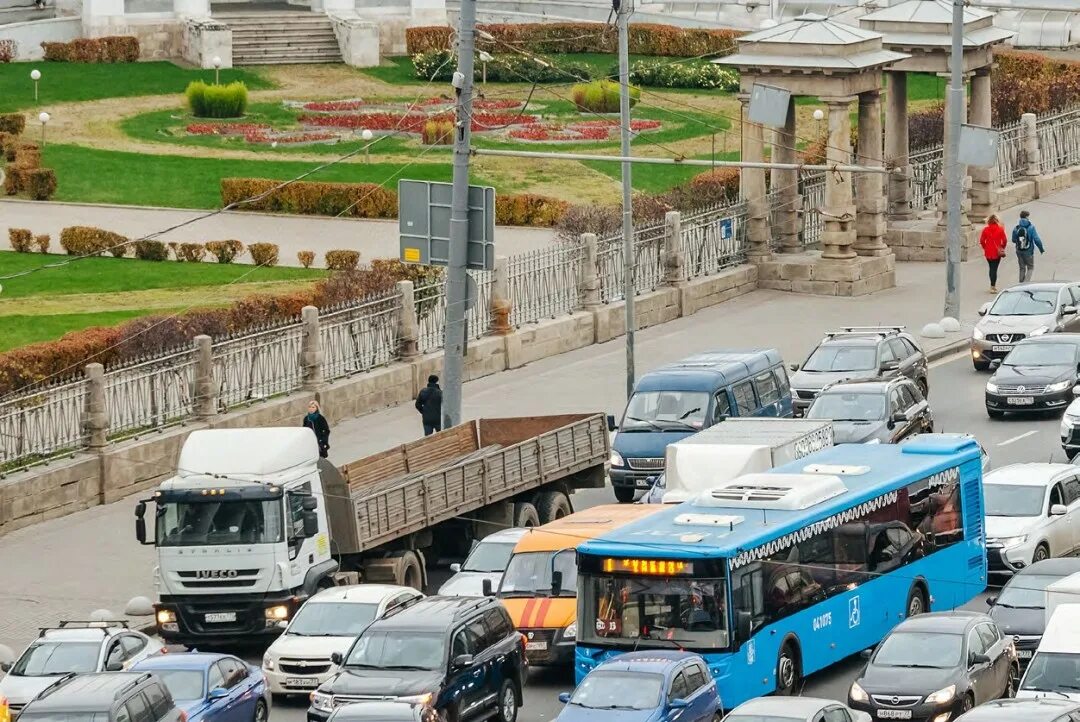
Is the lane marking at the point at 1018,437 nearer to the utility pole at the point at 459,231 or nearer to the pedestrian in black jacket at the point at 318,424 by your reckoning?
the utility pole at the point at 459,231

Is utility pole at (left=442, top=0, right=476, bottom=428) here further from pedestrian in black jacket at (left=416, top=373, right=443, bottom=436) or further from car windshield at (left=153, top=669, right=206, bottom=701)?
car windshield at (left=153, top=669, right=206, bottom=701)

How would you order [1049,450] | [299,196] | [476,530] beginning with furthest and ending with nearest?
[299,196], [1049,450], [476,530]

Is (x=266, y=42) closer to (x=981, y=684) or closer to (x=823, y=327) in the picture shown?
(x=823, y=327)

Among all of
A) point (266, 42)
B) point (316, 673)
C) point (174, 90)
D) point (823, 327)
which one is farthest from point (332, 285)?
point (266, 42)

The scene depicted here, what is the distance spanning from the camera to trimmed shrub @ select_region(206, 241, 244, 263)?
5069 cm

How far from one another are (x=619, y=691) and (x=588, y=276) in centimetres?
2390

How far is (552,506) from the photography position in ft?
115

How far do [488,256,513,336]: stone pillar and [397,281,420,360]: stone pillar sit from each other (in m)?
2.36

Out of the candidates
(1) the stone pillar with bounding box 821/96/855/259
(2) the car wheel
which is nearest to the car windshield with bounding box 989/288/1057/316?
(1) the stone pillar with bounding box 821/96/855/259

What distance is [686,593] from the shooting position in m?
26.2

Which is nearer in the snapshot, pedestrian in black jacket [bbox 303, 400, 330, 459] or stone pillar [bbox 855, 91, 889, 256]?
pedestrian in black jacket [bbox 303, 400, 330, 459]

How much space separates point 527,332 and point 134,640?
63.0 feet

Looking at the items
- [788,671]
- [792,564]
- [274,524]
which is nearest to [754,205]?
[274,524]

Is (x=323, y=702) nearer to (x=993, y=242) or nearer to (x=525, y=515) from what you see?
(x=525, y=515)
